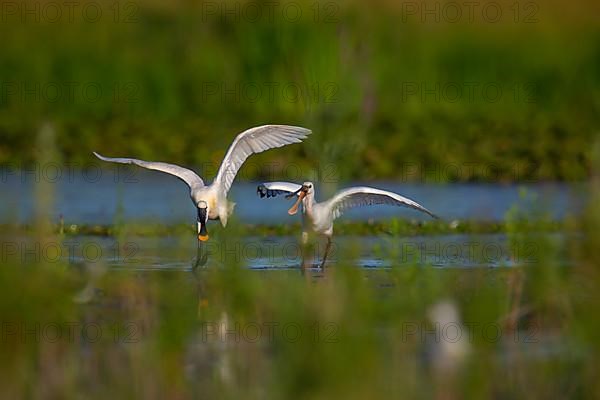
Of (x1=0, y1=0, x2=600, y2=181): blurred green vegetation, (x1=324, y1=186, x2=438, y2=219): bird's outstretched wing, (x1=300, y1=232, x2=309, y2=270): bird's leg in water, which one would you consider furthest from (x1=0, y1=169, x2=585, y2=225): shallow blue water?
(x1=300, y1=232, x2=309, y2=270): bird's leg in water

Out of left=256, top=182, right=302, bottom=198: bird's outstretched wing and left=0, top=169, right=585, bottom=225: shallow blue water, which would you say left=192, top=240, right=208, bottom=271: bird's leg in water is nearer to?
left=256, top=182, right=302, bottom=198: bird's outstretched wing

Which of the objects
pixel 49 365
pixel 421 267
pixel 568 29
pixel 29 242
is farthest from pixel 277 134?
pixel 568 29

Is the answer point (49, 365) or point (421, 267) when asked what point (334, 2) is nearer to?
point (421, 267)

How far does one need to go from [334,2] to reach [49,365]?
10.3 m

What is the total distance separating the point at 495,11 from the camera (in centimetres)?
2389

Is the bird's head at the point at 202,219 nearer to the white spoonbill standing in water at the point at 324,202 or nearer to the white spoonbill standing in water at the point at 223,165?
the white spoonbill standing in water at the point at 223,165

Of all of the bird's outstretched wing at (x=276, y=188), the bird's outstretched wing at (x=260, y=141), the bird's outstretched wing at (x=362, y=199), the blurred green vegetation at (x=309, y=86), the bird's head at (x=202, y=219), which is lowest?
the bird's head at (x=202, y=219)

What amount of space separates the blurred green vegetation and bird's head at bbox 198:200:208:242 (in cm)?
249

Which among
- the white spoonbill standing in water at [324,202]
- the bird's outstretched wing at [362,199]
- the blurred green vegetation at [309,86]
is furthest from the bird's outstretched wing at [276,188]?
the blurred green vegetation at [309,86]

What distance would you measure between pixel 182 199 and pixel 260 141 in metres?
3.98

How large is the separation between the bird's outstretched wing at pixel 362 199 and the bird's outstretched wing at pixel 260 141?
556mm

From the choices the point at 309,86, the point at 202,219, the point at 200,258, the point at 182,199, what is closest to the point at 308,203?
the point at 202,219

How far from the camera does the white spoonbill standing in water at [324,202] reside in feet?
38.7

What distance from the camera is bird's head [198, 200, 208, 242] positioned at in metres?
11.8
